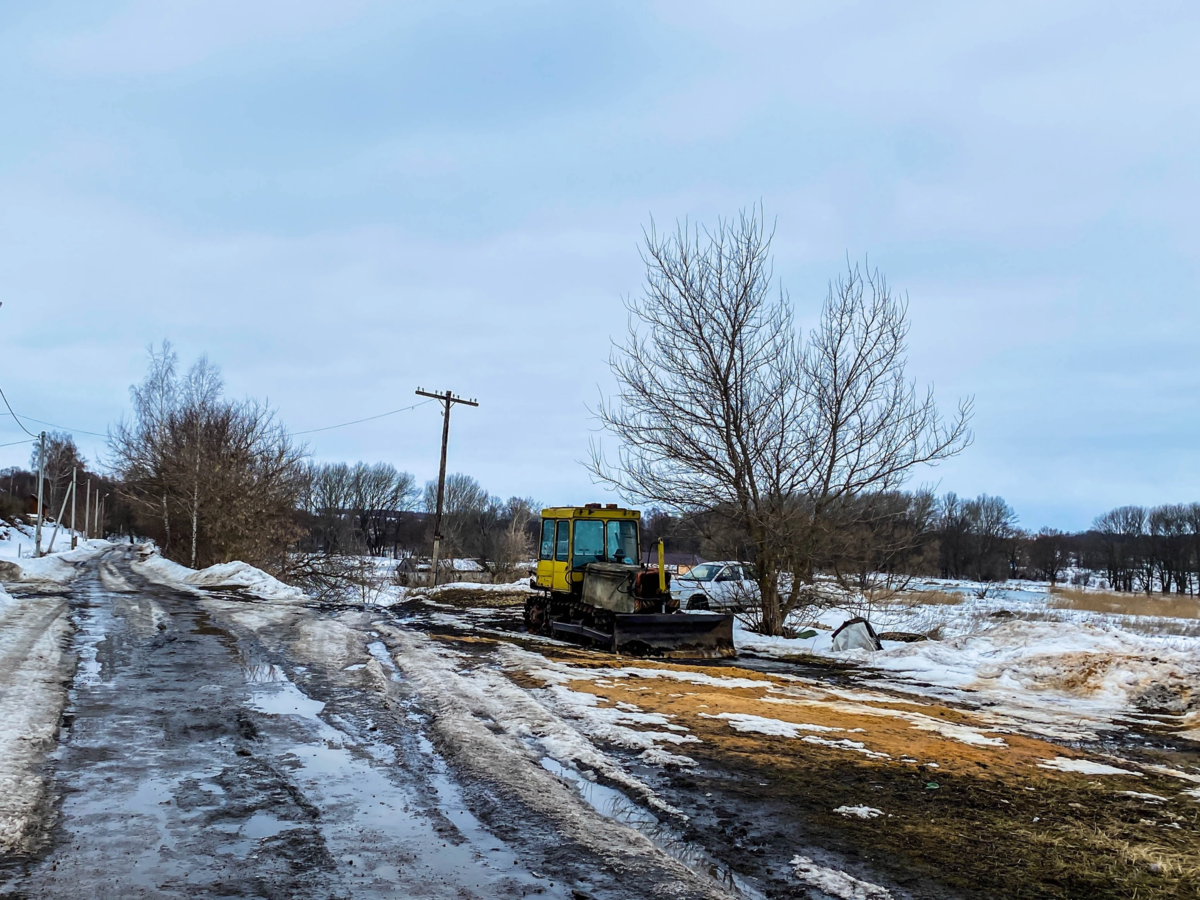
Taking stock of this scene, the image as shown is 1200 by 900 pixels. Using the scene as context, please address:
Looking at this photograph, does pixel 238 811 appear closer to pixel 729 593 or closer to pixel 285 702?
pixel 285 702

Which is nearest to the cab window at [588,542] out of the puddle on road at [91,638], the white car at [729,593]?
the white car at [729,593]

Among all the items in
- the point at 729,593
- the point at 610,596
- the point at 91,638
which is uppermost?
the point at 610,596

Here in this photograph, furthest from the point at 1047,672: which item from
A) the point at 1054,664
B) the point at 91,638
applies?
the point at 91,638

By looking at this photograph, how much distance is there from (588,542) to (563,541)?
1.83ft

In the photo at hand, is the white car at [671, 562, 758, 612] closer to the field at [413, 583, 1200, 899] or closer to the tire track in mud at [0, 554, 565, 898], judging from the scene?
the field at [413, 583, 1200, 899]

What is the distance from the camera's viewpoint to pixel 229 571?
1149 inches

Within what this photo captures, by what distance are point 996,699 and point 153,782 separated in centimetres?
945

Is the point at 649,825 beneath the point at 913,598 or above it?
beneath

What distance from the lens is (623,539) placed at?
53.2 feet

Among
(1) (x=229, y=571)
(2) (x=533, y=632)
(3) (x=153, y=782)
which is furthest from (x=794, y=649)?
(1) (x=229, y=571)

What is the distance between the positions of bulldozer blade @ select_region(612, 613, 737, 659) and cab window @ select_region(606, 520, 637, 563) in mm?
2302

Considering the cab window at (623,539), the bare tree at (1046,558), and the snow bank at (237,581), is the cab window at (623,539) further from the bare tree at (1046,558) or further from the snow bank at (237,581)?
the bare tree at (1046,558)

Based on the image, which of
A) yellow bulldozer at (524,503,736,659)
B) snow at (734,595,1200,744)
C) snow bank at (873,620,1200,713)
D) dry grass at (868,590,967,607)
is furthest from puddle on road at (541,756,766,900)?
dry grass at (868,590,967,607)

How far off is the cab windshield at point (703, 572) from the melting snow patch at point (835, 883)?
74.1 feet
